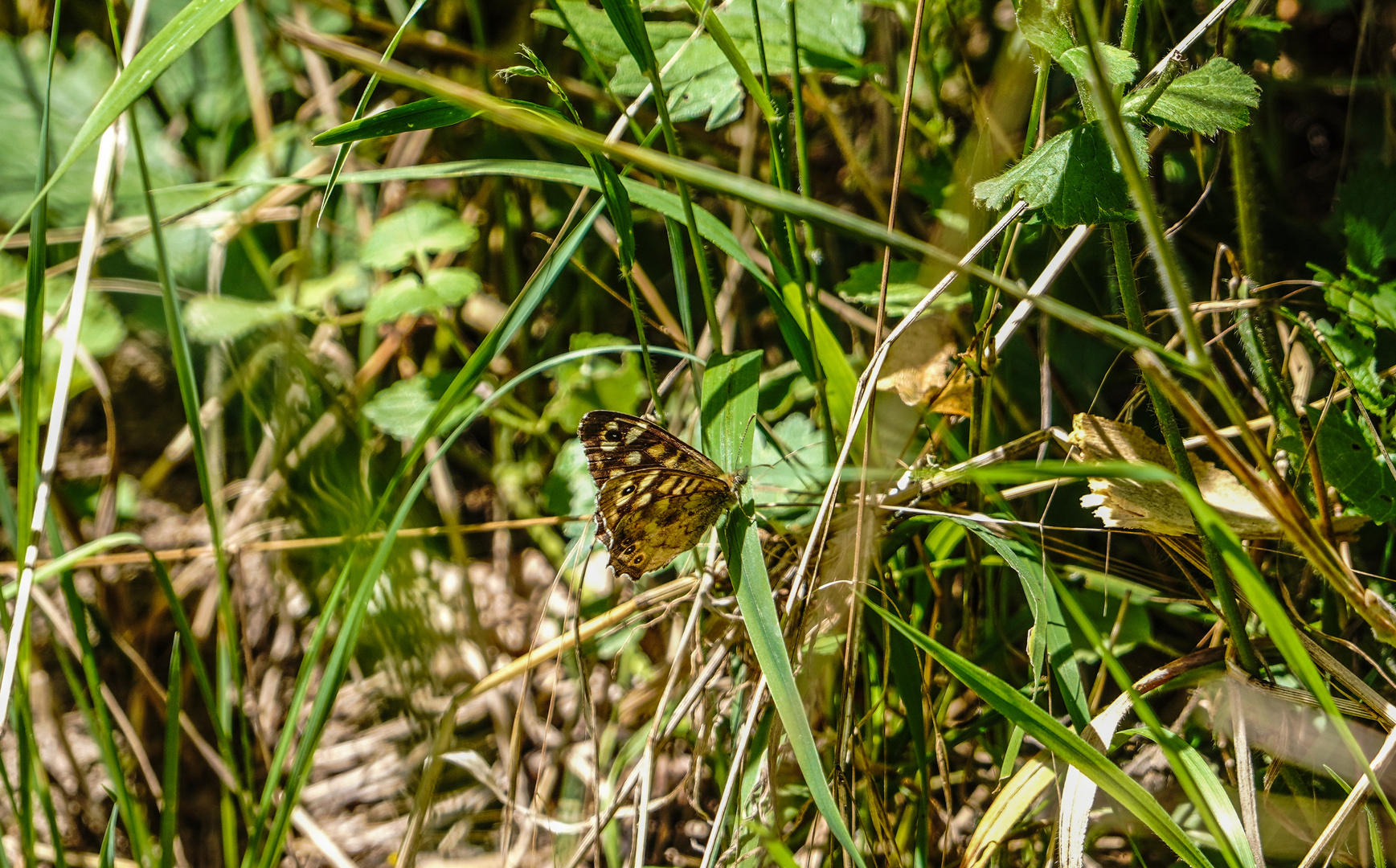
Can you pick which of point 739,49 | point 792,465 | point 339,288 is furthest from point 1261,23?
point 339,288

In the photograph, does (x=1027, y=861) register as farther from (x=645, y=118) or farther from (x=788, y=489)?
(x=645, y=118)

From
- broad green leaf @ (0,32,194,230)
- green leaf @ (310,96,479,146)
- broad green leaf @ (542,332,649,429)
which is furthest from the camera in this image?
broad green leaf @ (0,32,194,230)

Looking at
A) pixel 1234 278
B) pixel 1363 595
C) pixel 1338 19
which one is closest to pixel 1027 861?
pixel 1363 595

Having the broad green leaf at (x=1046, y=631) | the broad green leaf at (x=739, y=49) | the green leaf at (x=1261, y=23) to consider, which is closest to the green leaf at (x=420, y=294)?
the broad green leaf at (x=739, y=49)

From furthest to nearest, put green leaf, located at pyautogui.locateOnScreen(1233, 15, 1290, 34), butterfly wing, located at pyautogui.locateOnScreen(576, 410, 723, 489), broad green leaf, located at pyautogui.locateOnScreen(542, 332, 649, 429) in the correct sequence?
1. broad green leaf, located at pyautogui.locateOnScreen(542, 332, 649, 429)
2. green leaf, located at pyautogui.locateOnScreen(1233, 15, 1290, 34)
3. butterfly wing, located at pyautogui.locateOnScreen(576, 410, 723, 489)

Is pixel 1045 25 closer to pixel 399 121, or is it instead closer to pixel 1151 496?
pixel 1151 496

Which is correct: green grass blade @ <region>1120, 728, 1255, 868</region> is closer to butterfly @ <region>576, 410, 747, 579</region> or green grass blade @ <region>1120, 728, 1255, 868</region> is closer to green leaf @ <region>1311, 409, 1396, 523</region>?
green leaf @ <region>1311, 409, 1396, 523</region>

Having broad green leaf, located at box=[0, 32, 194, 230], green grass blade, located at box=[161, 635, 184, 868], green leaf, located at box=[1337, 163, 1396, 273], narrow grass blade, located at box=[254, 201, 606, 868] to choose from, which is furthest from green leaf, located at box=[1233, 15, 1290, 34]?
broad green leaf, located at box=[0, 32, 194, 230]
